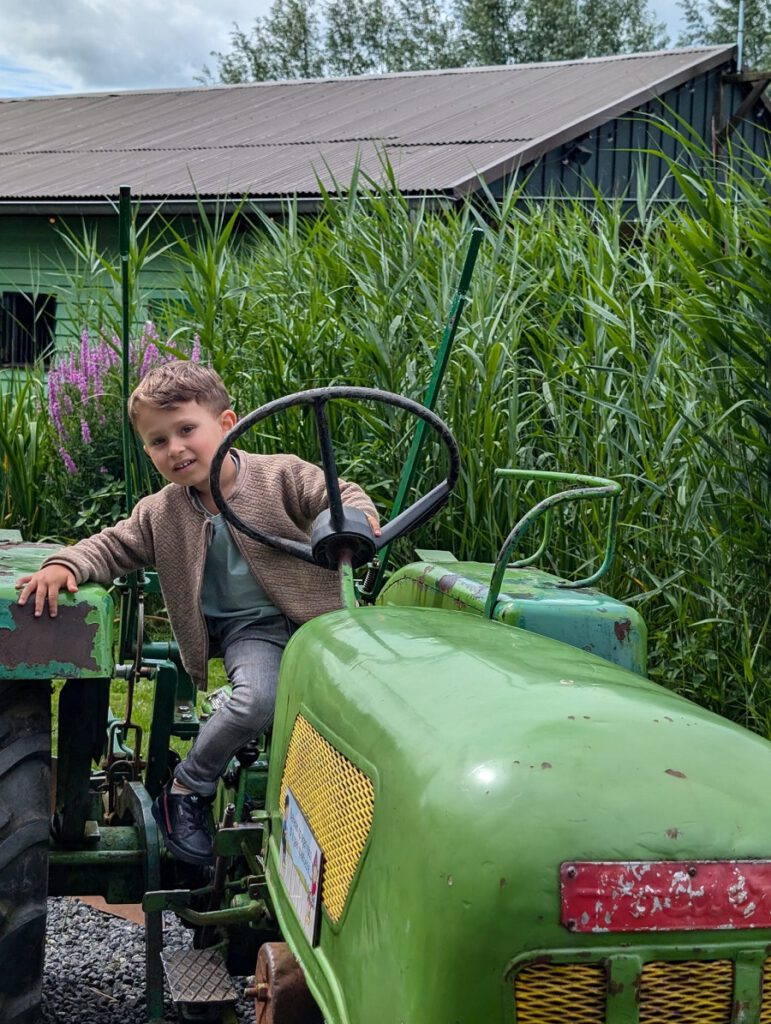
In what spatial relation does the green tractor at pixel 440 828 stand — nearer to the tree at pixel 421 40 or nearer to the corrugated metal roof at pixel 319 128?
the corrugated metal roof at pixel 319 128

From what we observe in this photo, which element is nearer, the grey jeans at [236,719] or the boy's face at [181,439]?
the grey jeans at [236,719]

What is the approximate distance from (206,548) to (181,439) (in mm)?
204

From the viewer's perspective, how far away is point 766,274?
3539mm

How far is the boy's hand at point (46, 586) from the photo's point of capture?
205 centimetres

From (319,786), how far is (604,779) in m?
0.51

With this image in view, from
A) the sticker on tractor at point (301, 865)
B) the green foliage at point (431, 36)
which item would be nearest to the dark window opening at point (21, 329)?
the sticker on tractor at point (301, 865)

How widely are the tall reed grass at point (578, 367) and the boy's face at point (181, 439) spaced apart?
144cm

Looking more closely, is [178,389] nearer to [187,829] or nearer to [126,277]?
[126,277]

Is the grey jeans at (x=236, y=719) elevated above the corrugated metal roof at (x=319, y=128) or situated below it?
below

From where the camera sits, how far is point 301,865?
1.68 m

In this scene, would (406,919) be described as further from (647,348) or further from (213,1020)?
(647,348)

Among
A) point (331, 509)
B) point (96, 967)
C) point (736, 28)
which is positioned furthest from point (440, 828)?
point (736, 28)

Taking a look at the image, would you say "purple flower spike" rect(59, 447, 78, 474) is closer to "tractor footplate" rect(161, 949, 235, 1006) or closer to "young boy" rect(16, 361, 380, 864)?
"young boy" rect(16, 361, 380, 864)

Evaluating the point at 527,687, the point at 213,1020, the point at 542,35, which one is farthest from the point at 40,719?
the point at 542,35
